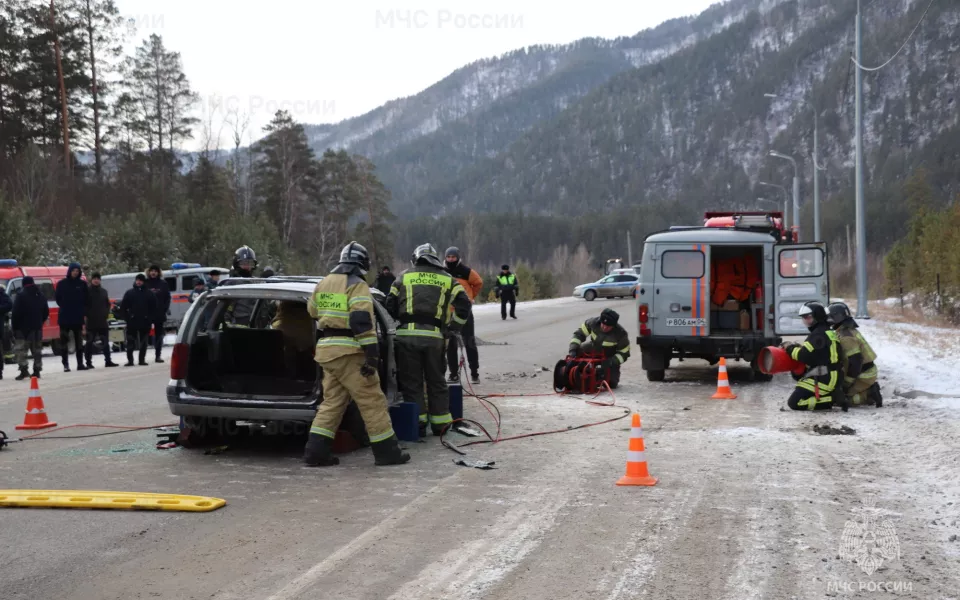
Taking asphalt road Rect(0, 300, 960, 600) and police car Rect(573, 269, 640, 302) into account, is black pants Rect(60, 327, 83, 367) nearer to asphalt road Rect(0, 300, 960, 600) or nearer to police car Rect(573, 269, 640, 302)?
asphalt road Rect(0, 300, 960, 600)

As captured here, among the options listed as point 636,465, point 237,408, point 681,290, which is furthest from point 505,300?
point 636,465

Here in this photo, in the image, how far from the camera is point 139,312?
17.5m

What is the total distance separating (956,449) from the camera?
8.03 meters

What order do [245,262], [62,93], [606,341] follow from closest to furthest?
[245,262], [606,341], [62,93]

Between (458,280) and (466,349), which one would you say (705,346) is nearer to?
(466,349)

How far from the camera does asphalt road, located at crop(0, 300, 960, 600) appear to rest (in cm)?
475

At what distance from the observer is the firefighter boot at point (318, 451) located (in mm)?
7637

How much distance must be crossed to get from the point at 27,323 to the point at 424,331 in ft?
31.2

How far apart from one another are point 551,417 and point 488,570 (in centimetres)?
576

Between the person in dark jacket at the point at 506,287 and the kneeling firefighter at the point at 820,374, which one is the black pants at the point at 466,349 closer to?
the kneeling firefighter at the point at 820,374

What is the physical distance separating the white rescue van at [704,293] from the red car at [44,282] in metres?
13.2

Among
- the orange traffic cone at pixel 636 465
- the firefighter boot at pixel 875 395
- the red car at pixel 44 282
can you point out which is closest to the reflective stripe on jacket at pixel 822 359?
the firefighter boot at pixel 875 395

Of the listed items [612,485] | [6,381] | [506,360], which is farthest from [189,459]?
[506,360]

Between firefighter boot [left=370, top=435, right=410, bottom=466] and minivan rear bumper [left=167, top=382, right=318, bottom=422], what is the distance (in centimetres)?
61
